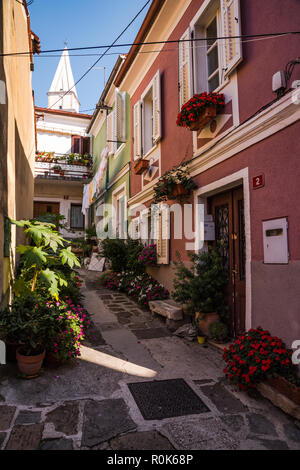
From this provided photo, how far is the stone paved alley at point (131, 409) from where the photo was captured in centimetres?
221

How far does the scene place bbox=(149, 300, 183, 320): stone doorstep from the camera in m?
4.91

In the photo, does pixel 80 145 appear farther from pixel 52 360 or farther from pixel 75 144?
pixel 52 360

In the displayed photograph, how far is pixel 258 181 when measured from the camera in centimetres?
360

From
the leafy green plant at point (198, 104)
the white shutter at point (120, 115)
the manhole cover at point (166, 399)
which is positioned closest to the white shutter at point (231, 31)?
the leafy green plant at point (198, 104)

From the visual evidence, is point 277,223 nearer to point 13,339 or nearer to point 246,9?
point 246,9

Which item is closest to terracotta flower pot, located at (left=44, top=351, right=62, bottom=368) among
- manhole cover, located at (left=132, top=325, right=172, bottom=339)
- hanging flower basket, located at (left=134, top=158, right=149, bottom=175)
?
manhole cover, located at (left=132, top=325, right=172, bottom=339)

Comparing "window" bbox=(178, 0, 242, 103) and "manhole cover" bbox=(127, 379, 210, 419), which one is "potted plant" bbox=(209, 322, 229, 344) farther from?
"window" bbox=(178, 0, 242, 103)

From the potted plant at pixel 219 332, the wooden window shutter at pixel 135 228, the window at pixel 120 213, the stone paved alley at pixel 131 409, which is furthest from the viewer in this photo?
the window at pixel 120 213

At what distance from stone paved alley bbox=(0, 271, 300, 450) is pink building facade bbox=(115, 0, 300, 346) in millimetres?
877

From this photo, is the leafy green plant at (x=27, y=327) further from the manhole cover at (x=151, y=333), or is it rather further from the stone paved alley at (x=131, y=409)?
the manhole cover at (x=151, y=333)

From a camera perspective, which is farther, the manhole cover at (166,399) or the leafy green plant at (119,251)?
the leafy green plant at (119,251)

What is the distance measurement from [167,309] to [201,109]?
10.9 ft

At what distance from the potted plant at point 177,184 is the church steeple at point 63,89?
64.8ft

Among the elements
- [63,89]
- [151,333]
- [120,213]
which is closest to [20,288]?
[151,333]
